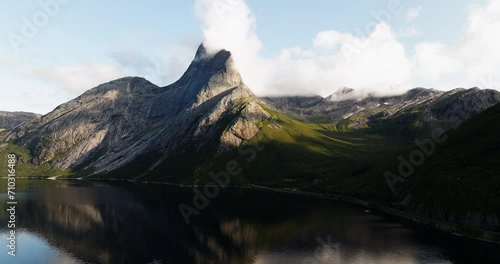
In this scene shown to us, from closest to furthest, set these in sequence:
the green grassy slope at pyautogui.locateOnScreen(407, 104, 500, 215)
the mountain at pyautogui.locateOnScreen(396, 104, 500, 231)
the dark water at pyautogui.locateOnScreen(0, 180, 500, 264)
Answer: the dark water at pyautogui.locateOnScreen(0, 180, 500, 264) < the mountain at pyautogui.locateOnScreen(396, 104, 500, 231) < the green grassy slope at pyautogui.locateOnScreen(407, 104, 500, 215)

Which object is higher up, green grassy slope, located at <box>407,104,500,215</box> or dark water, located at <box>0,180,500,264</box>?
→ green grassy slope, located at <box>407,104,500,215</box>

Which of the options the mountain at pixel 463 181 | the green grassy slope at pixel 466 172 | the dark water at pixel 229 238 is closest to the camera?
the dark water at pixel 229 238

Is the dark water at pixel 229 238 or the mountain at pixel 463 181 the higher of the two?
the mountain at pixel 463 181

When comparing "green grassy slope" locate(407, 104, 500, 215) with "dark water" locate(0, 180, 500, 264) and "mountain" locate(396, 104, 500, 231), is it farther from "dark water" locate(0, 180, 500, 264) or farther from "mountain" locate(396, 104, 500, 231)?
"dark water" locate(0, 180, 500, 264)

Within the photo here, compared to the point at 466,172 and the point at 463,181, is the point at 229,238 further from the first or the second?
the point at 466,172

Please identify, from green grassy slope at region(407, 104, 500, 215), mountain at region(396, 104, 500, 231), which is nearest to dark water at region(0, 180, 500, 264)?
mountain at region(396, 104, 500, 231)

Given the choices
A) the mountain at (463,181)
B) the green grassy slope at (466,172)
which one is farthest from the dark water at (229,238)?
the green grassy slope at (466,172)

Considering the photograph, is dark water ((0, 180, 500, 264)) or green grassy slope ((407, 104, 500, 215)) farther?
green grassy slope ((407, 104, 500, 215))

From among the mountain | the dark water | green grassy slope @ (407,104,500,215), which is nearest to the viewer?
the dark water

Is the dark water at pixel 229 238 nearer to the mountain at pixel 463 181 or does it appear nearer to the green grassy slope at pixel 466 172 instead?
the mountain at pixel 463 181
